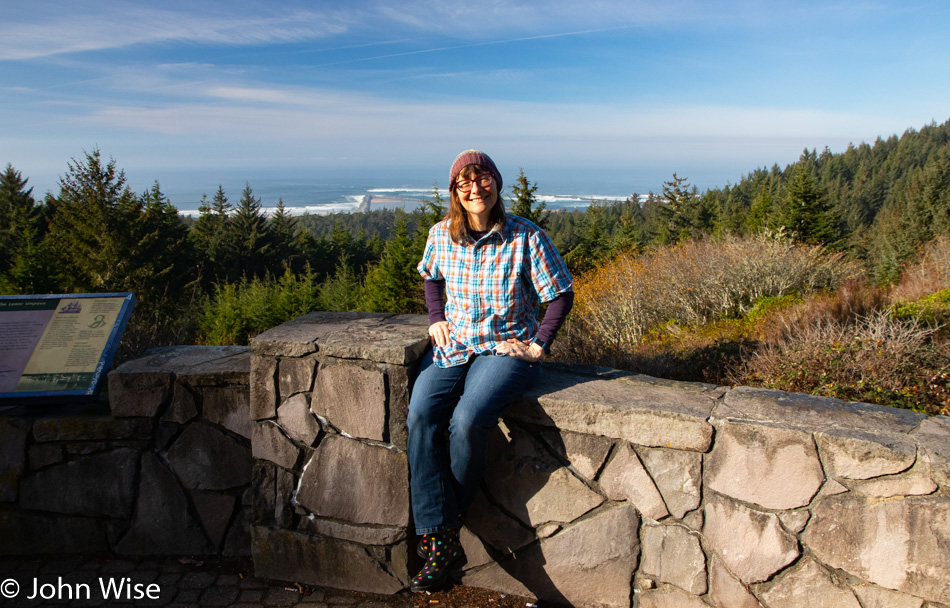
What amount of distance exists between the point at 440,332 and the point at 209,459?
1.30 metres

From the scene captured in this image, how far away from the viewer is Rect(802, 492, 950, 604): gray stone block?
165cm

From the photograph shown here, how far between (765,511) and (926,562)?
16.5 inches

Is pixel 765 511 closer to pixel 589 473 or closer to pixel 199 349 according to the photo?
pixel 589 473

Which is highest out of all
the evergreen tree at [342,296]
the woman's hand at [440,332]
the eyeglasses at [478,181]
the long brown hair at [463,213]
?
the eyeglasses at [478,181]

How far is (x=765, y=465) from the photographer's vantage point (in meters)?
1.84

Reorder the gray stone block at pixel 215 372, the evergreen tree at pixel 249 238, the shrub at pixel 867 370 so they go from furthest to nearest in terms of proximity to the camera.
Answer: the evergreen tree at pixel 249 238, the shrub at pixel 867 370, the gray stone block at pixel 215 372

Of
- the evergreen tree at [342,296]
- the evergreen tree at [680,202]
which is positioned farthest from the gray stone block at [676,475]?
the evergreen tree at [680,202]

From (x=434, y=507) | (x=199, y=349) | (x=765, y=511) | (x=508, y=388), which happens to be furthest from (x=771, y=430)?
(x=199, y=349)

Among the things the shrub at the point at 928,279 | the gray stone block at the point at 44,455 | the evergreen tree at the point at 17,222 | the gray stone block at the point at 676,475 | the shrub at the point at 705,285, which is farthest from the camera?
the evergreen tree at the point at 17,222

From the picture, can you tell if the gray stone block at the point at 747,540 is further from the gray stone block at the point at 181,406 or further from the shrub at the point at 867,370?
the gray stone block at the point at 181,406

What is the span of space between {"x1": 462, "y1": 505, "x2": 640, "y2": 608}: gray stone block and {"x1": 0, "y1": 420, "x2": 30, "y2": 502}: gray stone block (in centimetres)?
220

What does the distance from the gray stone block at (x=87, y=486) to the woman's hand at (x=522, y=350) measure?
1.84 m

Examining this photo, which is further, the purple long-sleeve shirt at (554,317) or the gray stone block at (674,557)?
the purple long-sleeve shirt at (554,317)

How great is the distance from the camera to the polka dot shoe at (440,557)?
2.20 meters
